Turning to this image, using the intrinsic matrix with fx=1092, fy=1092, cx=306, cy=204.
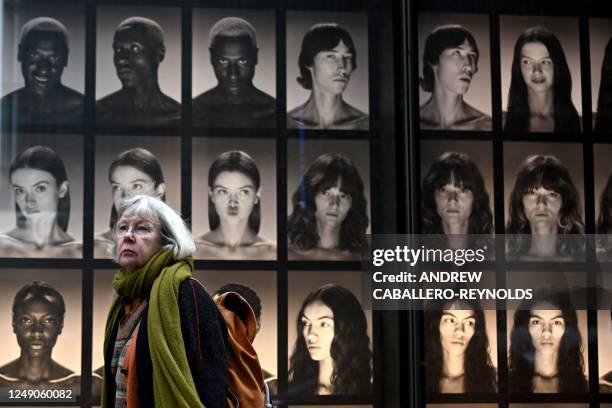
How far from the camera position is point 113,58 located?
6.66 metres

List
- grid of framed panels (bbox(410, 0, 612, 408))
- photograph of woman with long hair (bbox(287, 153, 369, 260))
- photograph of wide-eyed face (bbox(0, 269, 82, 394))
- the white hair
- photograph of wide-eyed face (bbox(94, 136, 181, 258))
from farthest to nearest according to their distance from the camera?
grid of framed panels (bbox(410, 0, 612, 408))
photograph of woman with long hair (bbox(287, 153, 369, 260))
photograph of wide-eyed face (bbox(94, 136, 181, 258))
photograph of wide-eyed face (bbox(0, 269, 82, 394))
the white hair

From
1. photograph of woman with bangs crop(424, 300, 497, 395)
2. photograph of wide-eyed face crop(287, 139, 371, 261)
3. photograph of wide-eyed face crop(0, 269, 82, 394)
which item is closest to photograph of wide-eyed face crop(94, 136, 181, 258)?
photograph of wide-eyed face crop(0, 269, 82, 394)

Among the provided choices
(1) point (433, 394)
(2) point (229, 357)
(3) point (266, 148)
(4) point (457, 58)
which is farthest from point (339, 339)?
(2) point (229, 357)

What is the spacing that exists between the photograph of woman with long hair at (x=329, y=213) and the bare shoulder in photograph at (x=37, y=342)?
4.82ft

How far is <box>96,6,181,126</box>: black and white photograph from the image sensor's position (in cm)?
664

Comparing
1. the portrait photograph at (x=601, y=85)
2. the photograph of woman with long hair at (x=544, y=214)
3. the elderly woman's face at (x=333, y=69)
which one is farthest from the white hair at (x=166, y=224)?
the portrait photograph at (x=601, y=85)

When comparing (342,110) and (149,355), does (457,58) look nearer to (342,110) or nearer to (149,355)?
(342,110)

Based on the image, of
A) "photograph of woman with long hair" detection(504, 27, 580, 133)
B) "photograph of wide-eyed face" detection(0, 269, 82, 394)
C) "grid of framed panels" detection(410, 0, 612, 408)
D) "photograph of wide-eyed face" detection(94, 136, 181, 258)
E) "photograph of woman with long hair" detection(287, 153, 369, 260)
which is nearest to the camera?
"photograph of wide-eyed face" detection(0, 269, 82, 394)

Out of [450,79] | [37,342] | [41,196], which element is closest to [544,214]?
[450,79]

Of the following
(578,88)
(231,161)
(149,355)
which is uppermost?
(578,88)

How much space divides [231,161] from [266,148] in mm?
229

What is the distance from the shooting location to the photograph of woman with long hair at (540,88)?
6.90 metres

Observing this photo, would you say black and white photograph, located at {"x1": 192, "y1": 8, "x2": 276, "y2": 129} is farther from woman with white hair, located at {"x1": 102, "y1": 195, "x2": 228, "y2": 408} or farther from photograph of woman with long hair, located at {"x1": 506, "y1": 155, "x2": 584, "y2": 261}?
woman with white hair, located at {"x1": 102, "y1": 195, "x2": 228, "y2": 408}

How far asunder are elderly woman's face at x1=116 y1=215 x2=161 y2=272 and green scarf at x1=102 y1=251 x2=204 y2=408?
6 cm
